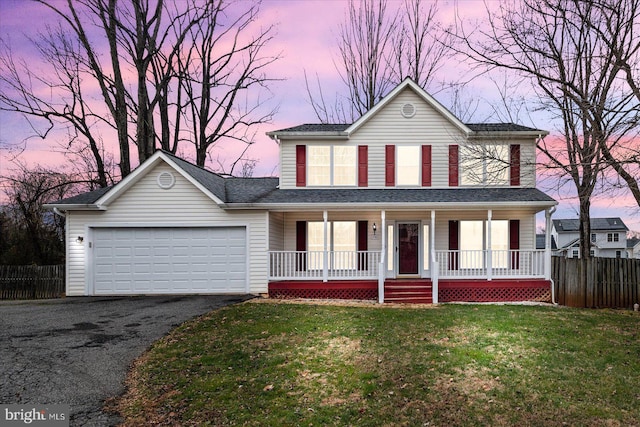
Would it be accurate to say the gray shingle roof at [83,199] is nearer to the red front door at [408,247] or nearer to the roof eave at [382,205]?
the roof eave at [382,205]

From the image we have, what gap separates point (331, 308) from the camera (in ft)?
36.8

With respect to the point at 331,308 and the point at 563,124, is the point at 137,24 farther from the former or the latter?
the point at 563,124

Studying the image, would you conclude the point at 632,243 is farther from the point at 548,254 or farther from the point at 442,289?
the point at 442,289

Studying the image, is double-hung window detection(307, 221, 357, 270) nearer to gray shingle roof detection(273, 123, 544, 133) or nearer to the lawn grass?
gray shingle roof detection(273, 123, 544, 133)

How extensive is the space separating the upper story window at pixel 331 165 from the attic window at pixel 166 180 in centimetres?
487

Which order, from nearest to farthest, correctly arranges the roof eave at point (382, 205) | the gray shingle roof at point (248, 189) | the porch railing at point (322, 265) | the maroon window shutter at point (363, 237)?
→ 1. the roof eave at point (382, 205)
2. the porch railing at point (322, 265)
3. the gray shingle roof at point (248, 189)
4. the maroon window shutter at point (363, 237)

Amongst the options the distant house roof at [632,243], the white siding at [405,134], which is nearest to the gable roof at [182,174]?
the white siding at [405,134]

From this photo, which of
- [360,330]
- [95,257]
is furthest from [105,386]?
[95,257]

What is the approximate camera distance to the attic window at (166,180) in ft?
44.1

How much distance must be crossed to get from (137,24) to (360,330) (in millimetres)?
21882

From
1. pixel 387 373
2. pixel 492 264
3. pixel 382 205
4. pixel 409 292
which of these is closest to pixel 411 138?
pixel 382 205

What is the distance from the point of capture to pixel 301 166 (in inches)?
584

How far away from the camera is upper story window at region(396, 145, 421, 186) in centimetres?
1473

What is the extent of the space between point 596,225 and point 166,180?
58716 millimetres
